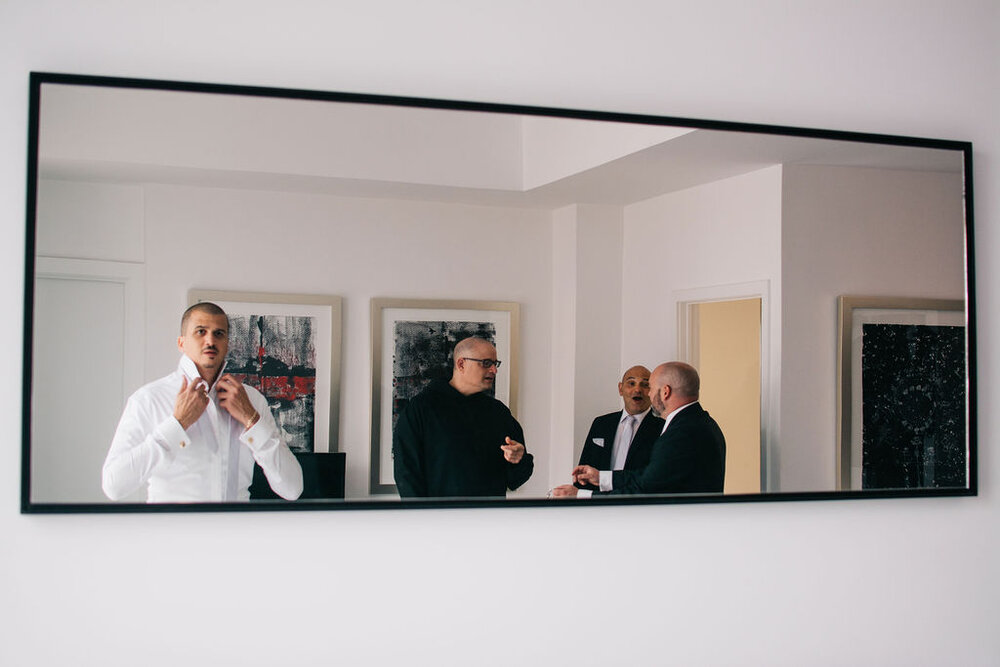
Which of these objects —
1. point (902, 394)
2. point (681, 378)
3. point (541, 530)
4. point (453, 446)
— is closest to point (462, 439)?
point (453, 446)

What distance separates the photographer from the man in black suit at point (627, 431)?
1.81 meters

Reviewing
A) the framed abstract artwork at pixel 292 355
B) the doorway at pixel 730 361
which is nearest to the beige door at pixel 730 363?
the doorway at pixel 730 361

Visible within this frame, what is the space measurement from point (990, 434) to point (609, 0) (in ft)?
4.52

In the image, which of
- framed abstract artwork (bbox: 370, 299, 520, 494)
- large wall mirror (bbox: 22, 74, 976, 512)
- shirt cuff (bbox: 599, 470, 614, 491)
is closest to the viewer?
large wall mirror (bbox: 22, 74, 976, 512)

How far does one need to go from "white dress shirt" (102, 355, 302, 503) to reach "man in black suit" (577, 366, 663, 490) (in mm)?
609

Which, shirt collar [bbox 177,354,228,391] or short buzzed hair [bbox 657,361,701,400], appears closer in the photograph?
shirt collar [bbox 177,354,228,391]

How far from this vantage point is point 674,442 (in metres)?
1.85

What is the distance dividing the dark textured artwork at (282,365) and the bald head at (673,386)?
2.34 ft

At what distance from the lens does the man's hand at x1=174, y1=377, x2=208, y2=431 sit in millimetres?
1621

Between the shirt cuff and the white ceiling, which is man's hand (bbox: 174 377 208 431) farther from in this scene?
the shirt cuff

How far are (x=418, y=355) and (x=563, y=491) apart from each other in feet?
1.37

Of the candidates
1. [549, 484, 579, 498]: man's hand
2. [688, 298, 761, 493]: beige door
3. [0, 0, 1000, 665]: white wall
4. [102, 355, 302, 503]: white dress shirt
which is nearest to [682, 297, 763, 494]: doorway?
[688, 298, 761, 493]: beige door

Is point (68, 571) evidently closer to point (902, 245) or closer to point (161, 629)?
point (161, 629)

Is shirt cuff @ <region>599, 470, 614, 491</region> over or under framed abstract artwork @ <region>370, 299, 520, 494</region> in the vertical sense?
under
